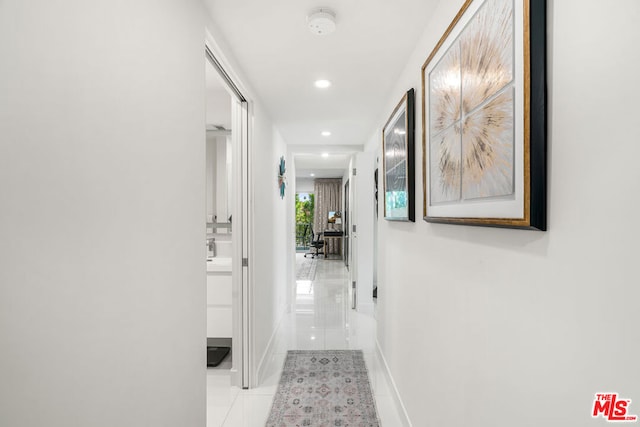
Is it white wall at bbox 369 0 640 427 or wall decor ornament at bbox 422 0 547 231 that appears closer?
white wall at bbox 369 0 640 427

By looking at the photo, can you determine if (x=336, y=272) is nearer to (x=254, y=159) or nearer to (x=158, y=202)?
(x=254, y=159)

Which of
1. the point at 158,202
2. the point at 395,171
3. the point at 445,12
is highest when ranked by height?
the point at 445,12

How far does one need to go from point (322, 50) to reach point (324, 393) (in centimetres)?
244

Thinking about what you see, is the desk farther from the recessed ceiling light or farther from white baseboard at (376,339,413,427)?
the recessed ceiling light

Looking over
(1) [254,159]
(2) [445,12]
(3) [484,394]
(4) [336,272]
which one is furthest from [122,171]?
(4) [336,272]

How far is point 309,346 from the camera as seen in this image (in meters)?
3.54

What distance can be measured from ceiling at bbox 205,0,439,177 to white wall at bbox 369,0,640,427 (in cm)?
109

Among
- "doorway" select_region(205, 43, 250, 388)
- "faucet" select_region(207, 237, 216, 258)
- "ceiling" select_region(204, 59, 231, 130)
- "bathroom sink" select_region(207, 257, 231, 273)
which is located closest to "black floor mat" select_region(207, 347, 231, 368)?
"doorway" select_region(205, 43, 250, 388)

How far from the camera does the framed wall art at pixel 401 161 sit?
1.98m

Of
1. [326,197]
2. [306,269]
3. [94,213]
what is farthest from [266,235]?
[326,197]

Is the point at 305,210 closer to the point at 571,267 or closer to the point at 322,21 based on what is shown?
the point at 322,21

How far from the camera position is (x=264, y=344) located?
313cm

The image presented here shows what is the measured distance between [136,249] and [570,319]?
1.17m

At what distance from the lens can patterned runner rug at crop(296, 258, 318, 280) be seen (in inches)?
296
